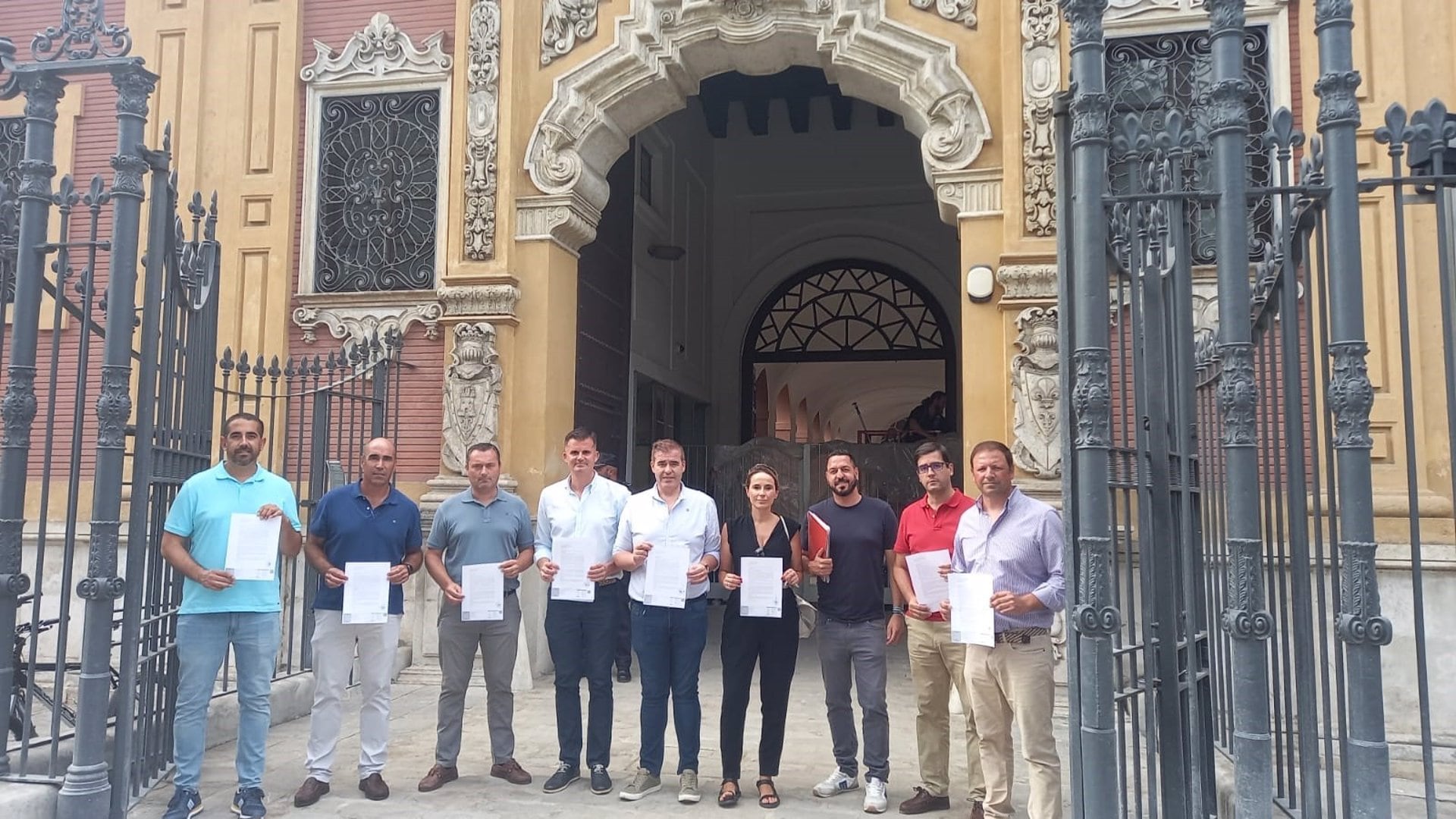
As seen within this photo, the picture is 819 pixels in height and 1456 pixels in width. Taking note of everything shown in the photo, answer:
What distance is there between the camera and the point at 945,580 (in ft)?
16.4

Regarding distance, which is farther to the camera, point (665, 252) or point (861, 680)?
point (665, 252)

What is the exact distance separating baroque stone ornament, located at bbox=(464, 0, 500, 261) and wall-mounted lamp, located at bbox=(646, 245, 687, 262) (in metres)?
3.99

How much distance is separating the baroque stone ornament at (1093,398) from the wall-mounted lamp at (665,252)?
9812 millimetres

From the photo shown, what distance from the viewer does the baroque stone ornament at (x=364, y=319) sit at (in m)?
8.97

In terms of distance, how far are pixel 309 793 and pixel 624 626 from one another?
81.8 inches

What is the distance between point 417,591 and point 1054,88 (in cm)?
643

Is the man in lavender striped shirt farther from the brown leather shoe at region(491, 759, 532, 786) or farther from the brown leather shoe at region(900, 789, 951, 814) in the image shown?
the brown leather shoe at region(491, 759, 532, 786)

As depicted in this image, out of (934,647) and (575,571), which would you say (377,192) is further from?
(934,647)

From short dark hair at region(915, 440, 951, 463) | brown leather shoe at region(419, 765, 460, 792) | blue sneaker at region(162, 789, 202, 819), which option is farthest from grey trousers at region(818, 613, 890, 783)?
blue sneaker at region(162, 789, 202, 819)

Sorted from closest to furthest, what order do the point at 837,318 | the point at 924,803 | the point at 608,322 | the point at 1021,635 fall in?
the point at 1021,635 < the point at 924,803 < the point at 608,322 < the point at 837,318

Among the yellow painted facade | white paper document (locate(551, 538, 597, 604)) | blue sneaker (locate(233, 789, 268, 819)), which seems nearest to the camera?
blue sneaker (locate(233, 789, 268, 819))

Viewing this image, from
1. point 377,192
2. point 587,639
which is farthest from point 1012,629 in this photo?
point 377,192

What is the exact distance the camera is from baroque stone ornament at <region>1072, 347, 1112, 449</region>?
3.35 meters

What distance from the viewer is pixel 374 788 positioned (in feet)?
17.6
